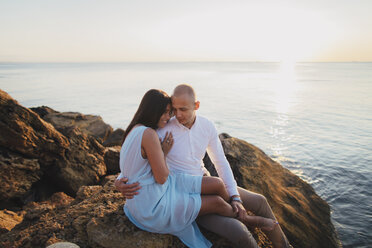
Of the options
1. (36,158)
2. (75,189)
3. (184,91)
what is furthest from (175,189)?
(36,158)

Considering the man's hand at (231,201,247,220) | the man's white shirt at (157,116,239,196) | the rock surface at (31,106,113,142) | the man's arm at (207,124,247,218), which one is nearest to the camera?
the man's hand at (231,201,247,220)

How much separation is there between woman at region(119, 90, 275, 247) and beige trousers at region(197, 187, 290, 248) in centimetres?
13

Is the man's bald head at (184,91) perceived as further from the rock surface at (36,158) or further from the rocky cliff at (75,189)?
the rock surface at (36,158)

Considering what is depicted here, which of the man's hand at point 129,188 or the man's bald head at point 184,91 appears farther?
the man's bald head at point 184,91

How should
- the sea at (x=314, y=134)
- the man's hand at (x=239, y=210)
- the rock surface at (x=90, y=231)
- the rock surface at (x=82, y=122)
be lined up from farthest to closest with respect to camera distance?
1. the rock surface at (x=82, y=122)
2. the sea at (x=314, y=134)
3. the man's hand at (x=239, y=210)
4. the rock surface at (x=90, y=231)

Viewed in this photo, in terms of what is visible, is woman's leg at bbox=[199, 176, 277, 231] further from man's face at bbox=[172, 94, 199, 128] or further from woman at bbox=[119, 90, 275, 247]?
man's face at bbox=[172, 94, 199, 128]

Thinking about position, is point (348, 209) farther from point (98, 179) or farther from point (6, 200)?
point (6, 200)

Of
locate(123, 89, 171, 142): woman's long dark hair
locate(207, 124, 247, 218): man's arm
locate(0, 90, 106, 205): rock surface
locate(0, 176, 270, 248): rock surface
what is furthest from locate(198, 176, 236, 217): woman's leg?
locate(0, 90, 106, 205): rock surface

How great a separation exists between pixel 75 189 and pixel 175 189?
379 cm

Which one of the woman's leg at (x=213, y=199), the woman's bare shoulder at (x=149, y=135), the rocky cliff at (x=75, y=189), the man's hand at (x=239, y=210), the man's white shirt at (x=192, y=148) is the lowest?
the rocky cliff at (x=75, y=189)

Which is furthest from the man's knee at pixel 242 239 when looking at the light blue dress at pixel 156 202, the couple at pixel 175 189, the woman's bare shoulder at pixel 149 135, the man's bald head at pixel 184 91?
the man's bald head at pixel 184 91

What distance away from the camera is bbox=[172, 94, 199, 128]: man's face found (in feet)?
12.5

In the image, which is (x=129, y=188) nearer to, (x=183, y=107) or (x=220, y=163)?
(x=183, y=107)

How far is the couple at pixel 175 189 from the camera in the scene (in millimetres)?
3293
